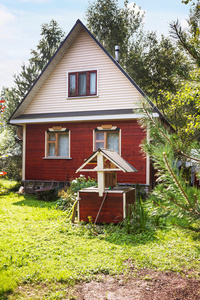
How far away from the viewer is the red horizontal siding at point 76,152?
41.6ft

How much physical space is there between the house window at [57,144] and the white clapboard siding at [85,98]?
1133mm

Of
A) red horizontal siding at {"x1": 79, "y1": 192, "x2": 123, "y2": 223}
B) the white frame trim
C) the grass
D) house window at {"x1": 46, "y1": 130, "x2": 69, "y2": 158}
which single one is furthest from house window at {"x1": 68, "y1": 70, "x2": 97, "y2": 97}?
the grass

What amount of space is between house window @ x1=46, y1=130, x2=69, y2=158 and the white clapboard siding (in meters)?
1.13

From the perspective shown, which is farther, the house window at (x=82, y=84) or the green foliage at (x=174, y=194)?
the house window at (x=82, y=84)

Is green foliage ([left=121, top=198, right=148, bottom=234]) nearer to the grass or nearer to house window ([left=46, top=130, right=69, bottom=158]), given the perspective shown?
the grass

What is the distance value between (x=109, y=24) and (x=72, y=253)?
82.1 feet

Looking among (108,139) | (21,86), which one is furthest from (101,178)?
(21,86)

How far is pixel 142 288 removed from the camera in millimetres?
4387

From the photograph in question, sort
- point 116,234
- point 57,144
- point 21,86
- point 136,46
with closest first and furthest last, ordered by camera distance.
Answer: point 116,234 < point 57,144 < point 21,86 < point 136,46

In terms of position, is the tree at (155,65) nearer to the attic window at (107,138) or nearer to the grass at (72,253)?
the attic window at (107,138)

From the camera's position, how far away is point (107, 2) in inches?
1061

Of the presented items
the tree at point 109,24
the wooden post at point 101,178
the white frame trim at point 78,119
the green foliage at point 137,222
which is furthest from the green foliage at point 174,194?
the tree at point 109,24

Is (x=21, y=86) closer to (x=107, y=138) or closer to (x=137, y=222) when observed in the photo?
(x=107, y=138)

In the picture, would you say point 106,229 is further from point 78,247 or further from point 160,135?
point 160,135
